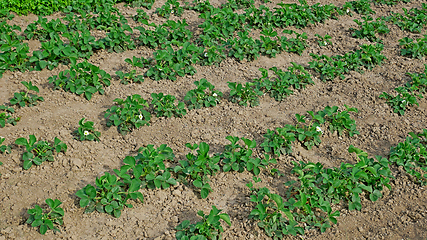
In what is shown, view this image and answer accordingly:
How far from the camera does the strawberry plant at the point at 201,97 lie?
4.70m

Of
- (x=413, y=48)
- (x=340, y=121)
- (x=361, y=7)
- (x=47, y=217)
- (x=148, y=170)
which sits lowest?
(x=47, y=217)


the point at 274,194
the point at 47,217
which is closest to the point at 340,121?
the point at 274,194

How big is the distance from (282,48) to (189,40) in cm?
141

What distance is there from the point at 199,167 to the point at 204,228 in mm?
717

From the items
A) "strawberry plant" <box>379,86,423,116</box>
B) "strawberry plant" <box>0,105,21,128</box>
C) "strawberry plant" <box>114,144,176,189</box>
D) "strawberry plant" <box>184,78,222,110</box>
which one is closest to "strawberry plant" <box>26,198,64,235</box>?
"strawberry plant" <box>114,144,176,189</box>

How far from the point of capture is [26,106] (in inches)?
176

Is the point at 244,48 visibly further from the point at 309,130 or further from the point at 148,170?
the point at 148,170

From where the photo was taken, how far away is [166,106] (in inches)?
177

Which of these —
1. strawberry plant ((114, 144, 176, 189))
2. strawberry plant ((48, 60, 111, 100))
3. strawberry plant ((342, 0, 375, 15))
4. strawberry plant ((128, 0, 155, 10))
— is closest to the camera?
strawberry plant ((114, 144, 176, 189))

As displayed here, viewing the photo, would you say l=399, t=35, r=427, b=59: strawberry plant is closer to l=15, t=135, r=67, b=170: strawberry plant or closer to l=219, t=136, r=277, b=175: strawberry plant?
l=219, t=136, r=277, b=175: strawberry plant

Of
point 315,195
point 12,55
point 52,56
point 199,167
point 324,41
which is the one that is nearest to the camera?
point 315,195

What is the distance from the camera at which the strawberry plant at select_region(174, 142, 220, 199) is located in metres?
3.74

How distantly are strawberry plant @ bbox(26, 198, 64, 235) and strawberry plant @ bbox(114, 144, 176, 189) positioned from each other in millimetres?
587

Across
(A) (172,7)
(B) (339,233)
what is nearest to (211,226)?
(B) (339,233)
